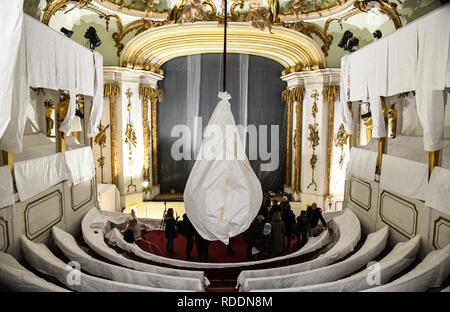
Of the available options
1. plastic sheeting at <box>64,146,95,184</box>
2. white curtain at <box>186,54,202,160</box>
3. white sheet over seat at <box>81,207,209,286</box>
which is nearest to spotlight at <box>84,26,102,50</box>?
plastic sheeting at <box>64,146,95,184</box>

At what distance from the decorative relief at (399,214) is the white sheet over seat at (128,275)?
297 centimetres

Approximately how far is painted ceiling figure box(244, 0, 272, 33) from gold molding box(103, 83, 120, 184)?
4.11 meters

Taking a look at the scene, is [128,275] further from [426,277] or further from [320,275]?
[426,277]

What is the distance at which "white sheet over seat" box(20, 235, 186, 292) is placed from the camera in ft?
8.87

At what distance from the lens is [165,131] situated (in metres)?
9.88

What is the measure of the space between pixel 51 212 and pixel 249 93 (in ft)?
A: 23.0

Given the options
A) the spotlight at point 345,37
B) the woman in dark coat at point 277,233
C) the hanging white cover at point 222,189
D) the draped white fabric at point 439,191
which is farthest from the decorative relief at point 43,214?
the spotlight at point 345,37

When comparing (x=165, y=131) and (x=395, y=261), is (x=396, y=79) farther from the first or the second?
(x=165, y=131)

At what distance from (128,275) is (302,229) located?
2.95 m

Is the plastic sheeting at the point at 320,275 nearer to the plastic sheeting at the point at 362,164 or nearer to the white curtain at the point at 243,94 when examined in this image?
the plastic sheeting at the point at 362,164

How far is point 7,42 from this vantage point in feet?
7.50

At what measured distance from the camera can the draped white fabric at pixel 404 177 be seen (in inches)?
147

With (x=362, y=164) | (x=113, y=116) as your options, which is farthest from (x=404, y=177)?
(x=113, y=116)
